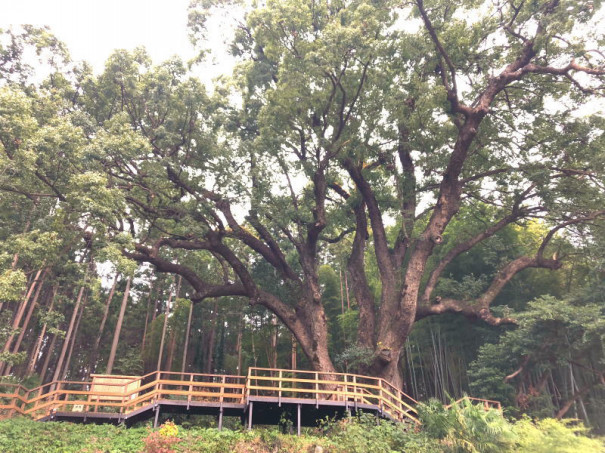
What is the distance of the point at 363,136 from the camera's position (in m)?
15.4

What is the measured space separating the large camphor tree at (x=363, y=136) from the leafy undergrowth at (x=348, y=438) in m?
3.83

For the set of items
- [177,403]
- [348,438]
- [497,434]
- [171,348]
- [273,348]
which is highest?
[171,348]

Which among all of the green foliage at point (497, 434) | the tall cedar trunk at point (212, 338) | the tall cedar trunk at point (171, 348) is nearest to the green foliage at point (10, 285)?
the green foliage at point (497, 434)

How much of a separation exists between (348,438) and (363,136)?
10988 millimetres

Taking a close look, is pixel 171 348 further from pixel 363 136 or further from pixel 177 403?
pixel 363 136

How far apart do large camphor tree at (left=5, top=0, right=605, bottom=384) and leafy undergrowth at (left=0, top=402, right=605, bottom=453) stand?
383cm

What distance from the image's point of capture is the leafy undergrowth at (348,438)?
7.74m

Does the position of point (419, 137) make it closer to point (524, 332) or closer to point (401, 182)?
point (401, 182)

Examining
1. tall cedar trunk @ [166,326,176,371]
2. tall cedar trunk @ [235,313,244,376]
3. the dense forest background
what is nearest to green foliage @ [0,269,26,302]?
the dense forest background

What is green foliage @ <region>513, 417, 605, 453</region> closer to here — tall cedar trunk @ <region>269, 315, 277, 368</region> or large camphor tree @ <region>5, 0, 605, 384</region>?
large camphor tree @ <region>5, 0, 605, 384</region>

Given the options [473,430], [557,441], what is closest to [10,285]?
[473,430]

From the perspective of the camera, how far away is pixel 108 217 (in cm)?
1102

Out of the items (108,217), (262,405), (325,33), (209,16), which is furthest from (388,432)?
(209,16)

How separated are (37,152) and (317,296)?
418 inches
